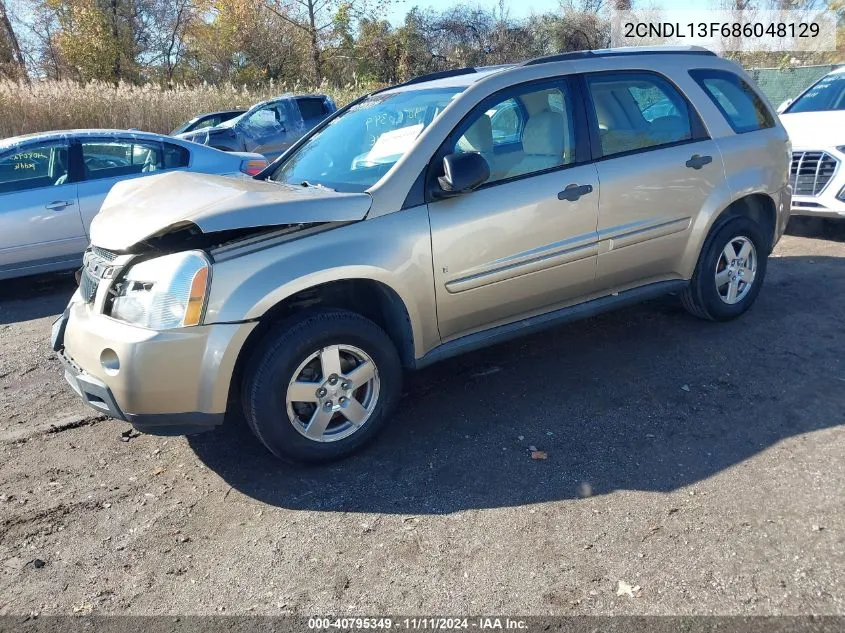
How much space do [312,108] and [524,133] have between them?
11.3 metres

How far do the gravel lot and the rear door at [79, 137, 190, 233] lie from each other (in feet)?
9.09

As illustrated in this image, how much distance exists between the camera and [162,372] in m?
3.01

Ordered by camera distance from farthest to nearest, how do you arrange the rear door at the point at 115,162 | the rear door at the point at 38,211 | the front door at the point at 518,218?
the rear door at the point at 115,162
the rear door at the point at 38,211
the front door at the point at 518,218

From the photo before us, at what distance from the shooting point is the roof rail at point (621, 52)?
13.8ft

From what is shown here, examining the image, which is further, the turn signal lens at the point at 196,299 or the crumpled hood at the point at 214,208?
the crumpled hood at the point at 214,208

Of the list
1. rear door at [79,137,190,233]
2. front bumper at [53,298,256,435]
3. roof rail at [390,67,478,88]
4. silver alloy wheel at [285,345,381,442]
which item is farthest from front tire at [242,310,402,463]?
rear door at [79,137,190,233]

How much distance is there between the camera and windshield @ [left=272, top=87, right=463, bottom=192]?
379 cm

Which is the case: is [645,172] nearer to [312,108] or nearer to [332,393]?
[332,393]

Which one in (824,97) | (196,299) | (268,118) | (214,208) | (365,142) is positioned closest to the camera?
(196,299)

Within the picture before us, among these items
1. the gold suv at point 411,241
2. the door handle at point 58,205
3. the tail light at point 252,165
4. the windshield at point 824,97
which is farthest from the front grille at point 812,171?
the door handle at point 58,205

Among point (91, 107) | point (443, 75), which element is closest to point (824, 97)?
point (443, 75)

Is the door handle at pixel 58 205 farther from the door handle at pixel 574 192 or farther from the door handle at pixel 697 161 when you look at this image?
the door handle at pixel 697 161

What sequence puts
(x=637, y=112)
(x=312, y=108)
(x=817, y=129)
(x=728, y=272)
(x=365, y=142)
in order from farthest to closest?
(x=312, y=108), (x=817, y=129), (x=728, y=272), (x=637, y=112), (x=365, y=142)

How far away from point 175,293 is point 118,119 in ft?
48.1
